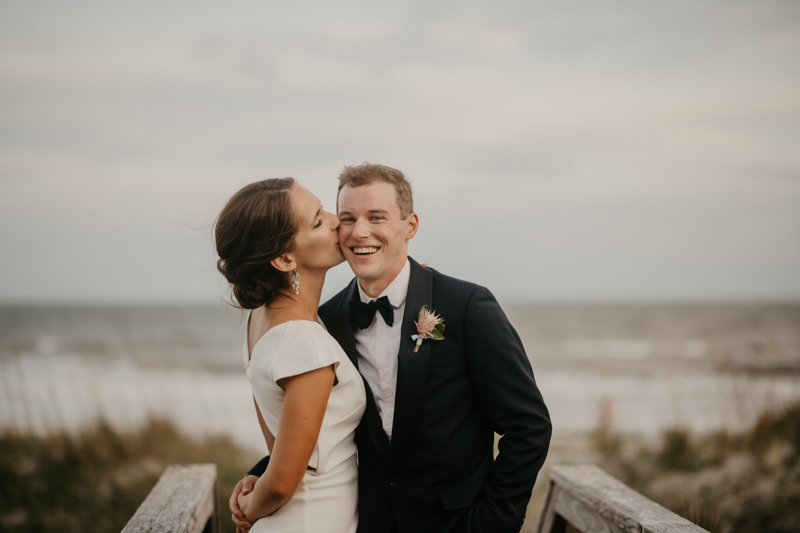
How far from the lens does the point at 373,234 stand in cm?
226

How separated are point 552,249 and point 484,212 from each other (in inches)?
455

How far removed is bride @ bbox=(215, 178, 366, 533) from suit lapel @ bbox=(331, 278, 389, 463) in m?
0.04

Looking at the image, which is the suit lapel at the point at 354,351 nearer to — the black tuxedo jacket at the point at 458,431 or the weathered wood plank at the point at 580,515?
the black tuxedo jacket at the point at 458,431

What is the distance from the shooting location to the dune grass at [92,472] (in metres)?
4.82

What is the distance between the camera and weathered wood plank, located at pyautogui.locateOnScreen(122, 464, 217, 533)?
2098 millimetres

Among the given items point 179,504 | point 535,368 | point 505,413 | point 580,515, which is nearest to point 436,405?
point 505,413

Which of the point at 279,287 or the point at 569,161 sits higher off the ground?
the point at 569,161

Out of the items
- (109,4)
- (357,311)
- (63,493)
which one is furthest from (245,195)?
(109,4)

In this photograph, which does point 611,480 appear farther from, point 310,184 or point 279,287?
point 310,184

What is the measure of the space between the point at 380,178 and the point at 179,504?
63.5 inches

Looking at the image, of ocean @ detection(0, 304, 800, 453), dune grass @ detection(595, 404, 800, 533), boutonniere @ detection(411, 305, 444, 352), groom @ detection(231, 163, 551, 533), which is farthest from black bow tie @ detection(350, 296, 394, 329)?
dune grass @ detection(595, 404, 800, 533)

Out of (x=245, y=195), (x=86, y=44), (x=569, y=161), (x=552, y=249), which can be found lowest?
(x=552, y=249)

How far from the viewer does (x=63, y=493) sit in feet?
16.6

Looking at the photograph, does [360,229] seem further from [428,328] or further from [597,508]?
[597,508]
